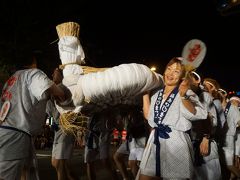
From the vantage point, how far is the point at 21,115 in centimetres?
451

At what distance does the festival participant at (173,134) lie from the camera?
4.47 metres

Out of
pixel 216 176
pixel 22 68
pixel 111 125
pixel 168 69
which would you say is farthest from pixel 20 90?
pixel 111 125

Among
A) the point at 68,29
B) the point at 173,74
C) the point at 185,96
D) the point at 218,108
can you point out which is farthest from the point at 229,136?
the point at 68,29

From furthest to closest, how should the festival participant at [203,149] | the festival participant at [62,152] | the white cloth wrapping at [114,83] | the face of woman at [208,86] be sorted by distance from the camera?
the festival participant at [62,152] → the face of woman at [208,86] → the festival participant at [203,149] → the white cloth wrapping at [114,83]

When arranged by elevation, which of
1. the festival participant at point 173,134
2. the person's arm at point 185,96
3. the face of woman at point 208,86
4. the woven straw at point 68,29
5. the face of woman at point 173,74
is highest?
the woven straw at point 68,29

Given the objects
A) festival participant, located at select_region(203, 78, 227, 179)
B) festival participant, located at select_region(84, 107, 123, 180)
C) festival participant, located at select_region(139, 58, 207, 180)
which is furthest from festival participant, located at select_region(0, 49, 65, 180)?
festival participant, located at select_region(84, 107, 123, 180)

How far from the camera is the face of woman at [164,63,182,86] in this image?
4652 mm

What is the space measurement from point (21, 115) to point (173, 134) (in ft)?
5.31

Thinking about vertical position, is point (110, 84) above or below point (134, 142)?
above

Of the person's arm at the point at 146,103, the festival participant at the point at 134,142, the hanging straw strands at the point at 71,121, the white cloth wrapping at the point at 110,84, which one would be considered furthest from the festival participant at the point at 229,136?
the hanging straw strands at the point at 71,121

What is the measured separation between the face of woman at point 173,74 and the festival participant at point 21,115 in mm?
1169

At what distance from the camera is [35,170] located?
15.7 ft

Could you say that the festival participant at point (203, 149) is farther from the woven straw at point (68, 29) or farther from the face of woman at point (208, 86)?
the woven straw at point (68, 29)

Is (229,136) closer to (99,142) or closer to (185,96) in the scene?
(99,142)
